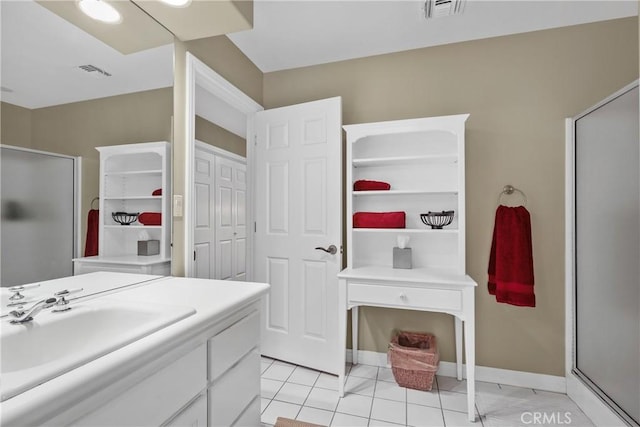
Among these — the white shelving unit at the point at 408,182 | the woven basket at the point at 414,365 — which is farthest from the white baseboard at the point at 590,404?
the white shelving unit at the point at 408,182

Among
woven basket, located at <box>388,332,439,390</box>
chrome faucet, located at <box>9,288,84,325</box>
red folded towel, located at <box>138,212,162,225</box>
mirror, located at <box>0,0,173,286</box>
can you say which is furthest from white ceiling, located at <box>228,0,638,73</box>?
woven basket, located at <box>388,332,439,390</box>

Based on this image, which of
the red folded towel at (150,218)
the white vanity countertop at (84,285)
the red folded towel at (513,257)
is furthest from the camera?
the red folded towel at (513,257)

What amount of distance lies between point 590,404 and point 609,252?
2.95 ft

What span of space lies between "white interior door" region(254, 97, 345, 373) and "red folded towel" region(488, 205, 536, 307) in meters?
1.07

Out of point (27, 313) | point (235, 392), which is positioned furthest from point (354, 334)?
point (27, 313)

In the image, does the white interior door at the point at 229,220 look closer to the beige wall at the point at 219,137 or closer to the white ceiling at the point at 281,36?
the beige wall at the point at 219,137

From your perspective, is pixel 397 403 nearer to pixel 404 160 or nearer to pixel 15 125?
pixel 404 160

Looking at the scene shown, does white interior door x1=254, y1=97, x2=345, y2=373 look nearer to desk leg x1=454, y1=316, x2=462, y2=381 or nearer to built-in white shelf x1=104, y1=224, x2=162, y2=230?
desk leg x1=454, y1=316, x2=462, y2=381

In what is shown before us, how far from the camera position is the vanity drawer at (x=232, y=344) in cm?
106

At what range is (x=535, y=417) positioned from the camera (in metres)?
1.78

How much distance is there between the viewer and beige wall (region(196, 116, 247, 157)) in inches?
93.5

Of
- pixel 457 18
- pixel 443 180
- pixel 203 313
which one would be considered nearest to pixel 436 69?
pixel 457 18

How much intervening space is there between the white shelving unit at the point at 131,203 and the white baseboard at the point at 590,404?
2448 mm

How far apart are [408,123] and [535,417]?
196 centimetres
